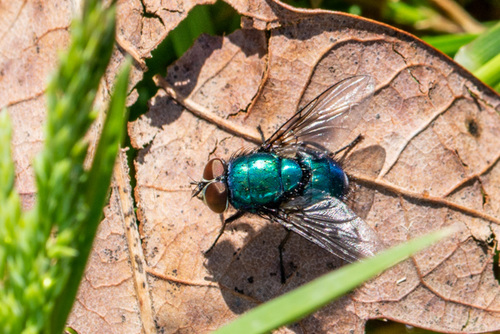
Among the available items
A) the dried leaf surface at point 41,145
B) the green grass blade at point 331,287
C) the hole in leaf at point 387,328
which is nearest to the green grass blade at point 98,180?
the green grass blade at point 331,287

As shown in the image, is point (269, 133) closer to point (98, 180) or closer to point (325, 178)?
point (325, 178)

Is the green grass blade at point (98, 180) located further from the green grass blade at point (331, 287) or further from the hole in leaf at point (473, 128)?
the hole in leaf at point (473, 128)

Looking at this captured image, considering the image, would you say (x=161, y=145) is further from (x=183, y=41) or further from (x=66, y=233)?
(x=66, y=233)

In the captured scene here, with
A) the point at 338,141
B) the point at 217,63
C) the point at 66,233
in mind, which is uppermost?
the point at 217,63

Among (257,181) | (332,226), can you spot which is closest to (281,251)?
(332,226)

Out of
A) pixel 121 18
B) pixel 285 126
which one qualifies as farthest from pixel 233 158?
pixel 121 18
